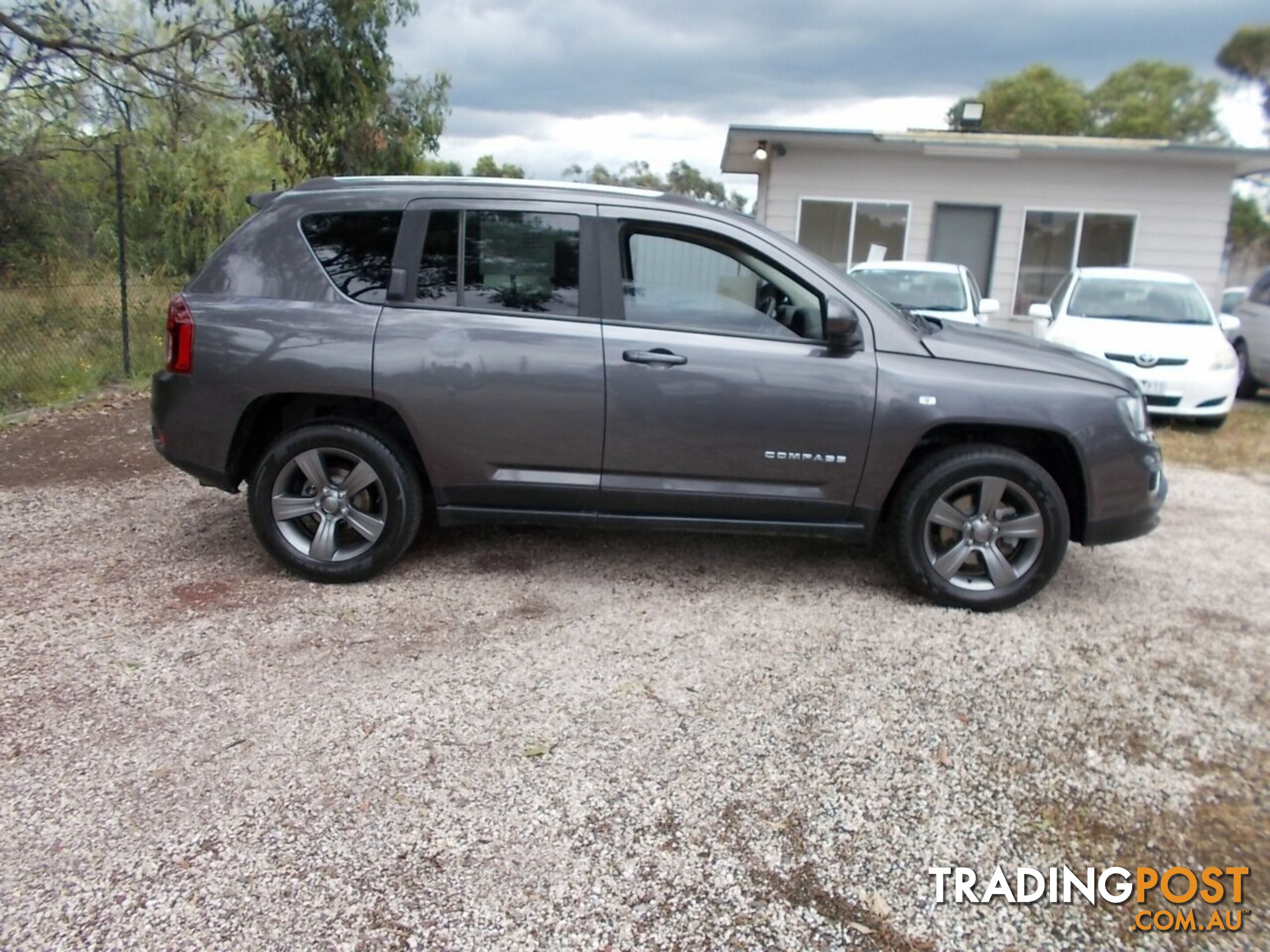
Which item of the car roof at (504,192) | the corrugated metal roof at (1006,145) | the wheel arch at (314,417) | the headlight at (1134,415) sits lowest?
the wheel arch at (314,417)

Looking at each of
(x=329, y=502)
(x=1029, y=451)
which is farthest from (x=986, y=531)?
(x=329, y=502)

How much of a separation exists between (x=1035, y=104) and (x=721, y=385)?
42.8 meters

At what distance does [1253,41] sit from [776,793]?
52620 millimetres

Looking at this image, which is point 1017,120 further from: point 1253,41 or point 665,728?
point 665,728

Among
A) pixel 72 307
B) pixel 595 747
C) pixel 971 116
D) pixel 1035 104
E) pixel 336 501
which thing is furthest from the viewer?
pixel 1035 104

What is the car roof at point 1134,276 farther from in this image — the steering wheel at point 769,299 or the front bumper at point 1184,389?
the steering wheel at point 769,299

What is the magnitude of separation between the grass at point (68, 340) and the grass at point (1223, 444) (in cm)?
951

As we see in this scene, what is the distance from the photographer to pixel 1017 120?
4031cm

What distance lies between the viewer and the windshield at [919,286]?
31.1 ft

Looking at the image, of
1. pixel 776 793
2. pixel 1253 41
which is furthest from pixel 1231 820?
pixel 1253 41

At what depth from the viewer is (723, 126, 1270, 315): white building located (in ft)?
44.1

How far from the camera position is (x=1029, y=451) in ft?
14.0

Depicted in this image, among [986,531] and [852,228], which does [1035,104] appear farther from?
[986,531]

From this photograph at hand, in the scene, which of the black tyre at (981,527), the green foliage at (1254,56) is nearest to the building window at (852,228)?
the black tyre at (981,527)
